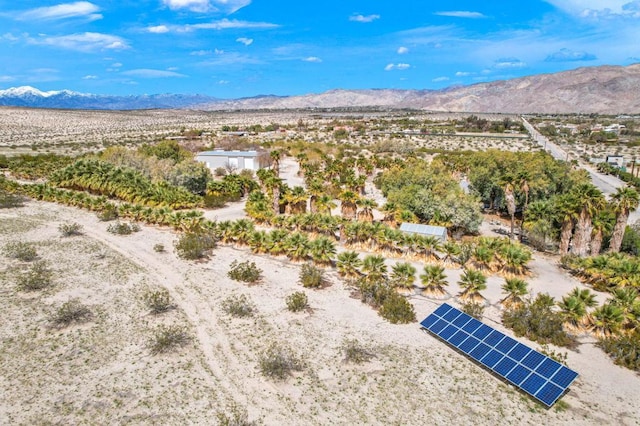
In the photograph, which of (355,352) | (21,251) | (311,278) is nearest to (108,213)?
(21,251)

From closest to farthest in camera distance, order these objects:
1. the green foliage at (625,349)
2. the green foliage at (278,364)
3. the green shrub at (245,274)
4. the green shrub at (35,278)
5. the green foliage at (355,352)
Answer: the green foliage at (278,364), the green foliage at (355,352), the green foliage at (625,349), the green shrub at (35,278), the green shrub at (245,274)

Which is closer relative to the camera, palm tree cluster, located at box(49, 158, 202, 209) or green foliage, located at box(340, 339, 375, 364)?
green foliage, located at box(340, 339, 375, 364)

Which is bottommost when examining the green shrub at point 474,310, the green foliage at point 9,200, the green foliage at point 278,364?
the green shrub at point 474,310

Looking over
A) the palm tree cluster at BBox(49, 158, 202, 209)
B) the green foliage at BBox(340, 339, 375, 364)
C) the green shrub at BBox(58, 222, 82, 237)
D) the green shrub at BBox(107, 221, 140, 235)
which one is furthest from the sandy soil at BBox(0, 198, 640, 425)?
the palm tree cluster at BBox(49, 158, 202, 209)

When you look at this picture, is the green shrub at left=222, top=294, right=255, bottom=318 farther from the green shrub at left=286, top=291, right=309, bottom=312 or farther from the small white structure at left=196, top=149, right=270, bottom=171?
the small white structure at left=196, top=149, right=270, bottom=171

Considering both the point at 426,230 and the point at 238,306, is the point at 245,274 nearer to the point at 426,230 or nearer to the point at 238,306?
the point at 238,306

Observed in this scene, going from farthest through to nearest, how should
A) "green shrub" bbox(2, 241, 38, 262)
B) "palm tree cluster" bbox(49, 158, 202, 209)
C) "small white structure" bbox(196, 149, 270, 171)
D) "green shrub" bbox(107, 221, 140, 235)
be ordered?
1. "small white structure" bbox(196, 149, 270, 171)
2. "palm tree cluster" bbox(49, 158, 202, 209)
3. "green shrub" bbox(107, 221, 140, 235)
4. "green shrub" bbox(2, 241, 38, 262)

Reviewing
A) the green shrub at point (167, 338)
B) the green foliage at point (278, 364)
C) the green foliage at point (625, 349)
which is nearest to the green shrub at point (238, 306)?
the green shrub at point (167, 338)

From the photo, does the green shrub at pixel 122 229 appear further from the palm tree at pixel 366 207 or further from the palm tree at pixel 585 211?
the palm tree at pixel 585 211
